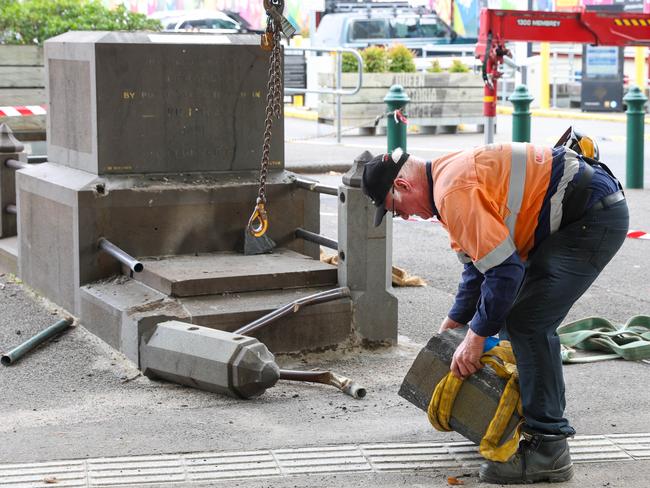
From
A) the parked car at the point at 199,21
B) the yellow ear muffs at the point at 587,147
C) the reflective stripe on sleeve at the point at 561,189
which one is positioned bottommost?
the reflective stripe on sleeve at the point at 561,189

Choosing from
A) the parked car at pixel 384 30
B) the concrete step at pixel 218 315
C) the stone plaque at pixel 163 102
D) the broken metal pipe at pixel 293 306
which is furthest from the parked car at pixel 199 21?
the broken metal pipe at pixel 293 306

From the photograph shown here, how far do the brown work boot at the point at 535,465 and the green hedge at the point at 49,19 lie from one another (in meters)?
12.2

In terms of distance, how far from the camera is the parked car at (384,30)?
101 feet

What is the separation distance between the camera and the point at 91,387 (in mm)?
6211

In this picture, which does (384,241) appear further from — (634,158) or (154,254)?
(634,158)

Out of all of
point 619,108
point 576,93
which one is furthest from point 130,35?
point 576,93

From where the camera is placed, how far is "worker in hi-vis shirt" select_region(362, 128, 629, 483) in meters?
4.62

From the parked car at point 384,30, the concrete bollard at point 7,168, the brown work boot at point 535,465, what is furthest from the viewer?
the parked car at point 384,30

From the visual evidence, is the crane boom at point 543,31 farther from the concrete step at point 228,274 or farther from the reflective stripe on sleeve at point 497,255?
the reflective stripe on sleeve at point 497,255

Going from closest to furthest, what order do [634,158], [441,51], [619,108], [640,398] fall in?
[640,398]
[634,158]
[619,108]
[441,51]

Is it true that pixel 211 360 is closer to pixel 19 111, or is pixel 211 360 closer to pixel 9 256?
pixel 9 256

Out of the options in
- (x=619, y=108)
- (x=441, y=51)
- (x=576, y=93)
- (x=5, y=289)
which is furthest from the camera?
(x=441, y=51)

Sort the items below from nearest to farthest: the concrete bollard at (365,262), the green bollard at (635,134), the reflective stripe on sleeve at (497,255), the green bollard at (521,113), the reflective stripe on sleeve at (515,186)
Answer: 1. the reflective stripe on sleeve at (497,255)
2. the reflective stripe on sleeve at (515,186)
3. the concrete bollard at (365,262)
4. the green bollard at (635,134)
5. the green bollard at (521,113)

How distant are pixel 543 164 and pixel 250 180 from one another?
315 cm
